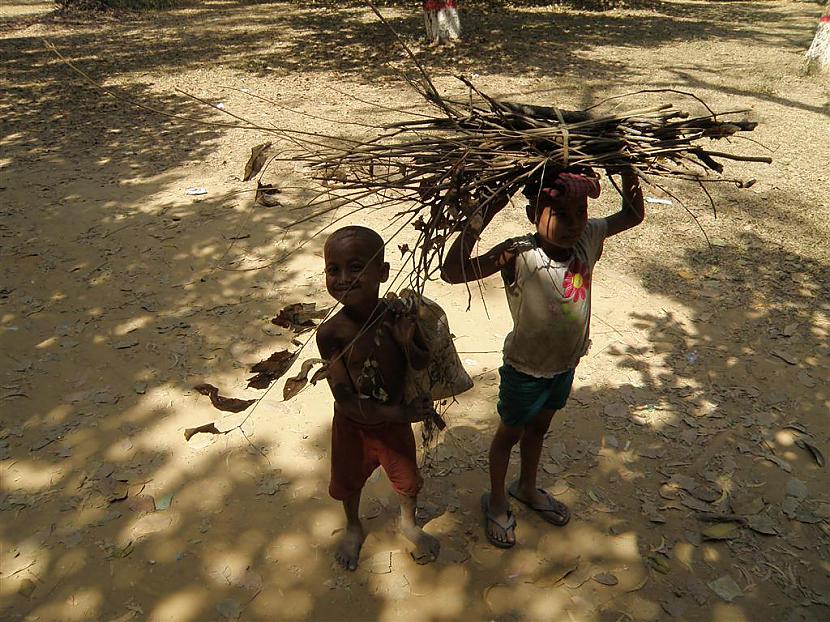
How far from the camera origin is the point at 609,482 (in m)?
3.16

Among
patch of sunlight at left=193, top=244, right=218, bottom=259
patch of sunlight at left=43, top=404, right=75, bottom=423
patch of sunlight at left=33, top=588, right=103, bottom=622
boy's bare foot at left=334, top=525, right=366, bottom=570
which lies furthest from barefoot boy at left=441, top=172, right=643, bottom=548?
patch of sunlight at left=193, top=244, right=218, bottom=259

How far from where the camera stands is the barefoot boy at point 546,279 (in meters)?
2.11

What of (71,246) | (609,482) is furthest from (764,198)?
(71,246)

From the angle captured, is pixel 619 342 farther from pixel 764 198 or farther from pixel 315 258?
pixel 764 198

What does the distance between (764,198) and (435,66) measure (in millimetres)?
6534

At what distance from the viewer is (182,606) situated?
258cm

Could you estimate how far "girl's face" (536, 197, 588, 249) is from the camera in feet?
6.84

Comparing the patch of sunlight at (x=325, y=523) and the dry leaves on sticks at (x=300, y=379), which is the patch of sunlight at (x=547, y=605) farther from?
the dry leaves on sticks at (x=300, y=379)

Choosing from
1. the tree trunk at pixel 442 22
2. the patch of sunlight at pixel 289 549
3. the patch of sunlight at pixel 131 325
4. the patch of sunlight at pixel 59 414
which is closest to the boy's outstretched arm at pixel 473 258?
the patch of sunlight at pixel 289 549

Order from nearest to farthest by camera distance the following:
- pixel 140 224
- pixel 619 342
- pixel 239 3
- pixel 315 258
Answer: pixel 619 342 < pixel 315 258 < pixel 140 224 < pixel 239 3

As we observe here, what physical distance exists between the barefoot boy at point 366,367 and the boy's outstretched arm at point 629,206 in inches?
33.8

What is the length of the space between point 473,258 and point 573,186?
39 centimetres

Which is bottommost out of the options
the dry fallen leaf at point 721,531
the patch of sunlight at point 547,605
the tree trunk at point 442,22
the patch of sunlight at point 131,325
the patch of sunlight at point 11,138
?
the patch of sunlight at point 11,138

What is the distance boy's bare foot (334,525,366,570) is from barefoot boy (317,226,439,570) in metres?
0.25
